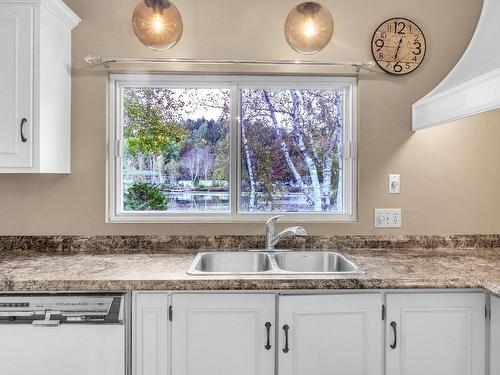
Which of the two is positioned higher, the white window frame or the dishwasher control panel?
the white window frame

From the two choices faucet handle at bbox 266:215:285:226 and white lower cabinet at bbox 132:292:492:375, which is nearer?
white lower cabinet at bbox 132:292:492:375

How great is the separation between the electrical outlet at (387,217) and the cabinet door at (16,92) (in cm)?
189

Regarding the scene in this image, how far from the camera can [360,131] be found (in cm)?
233

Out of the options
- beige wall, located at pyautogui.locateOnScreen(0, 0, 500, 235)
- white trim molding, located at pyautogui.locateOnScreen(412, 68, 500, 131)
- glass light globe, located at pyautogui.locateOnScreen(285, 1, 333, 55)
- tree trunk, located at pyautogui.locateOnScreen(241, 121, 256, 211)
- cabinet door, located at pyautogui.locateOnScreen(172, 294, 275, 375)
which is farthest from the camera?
tree trunk, located at pyautogui.locateOnScreen(241, 121, 256, 211)

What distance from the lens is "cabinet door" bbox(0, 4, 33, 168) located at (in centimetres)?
190

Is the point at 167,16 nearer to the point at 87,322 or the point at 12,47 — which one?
the point at 12,47

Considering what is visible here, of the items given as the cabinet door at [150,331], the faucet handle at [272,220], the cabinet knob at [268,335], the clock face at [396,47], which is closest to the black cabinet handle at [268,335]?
the cabinet knob at [268,335]

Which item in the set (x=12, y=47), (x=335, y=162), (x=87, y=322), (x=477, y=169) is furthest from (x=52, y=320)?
(x=477, y=169)

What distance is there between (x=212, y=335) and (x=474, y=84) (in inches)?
59.0

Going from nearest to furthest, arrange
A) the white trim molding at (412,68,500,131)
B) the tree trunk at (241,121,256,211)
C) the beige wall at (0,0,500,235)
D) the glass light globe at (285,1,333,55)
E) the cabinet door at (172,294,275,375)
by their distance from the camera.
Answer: the white trim molding at (412,68,500,131)
the cabinet door at (172,294,275,375)
the glass light globe at (285,1,333,55)
the beige wall at (0,0,500,235)
the tree trunk at (241,121,256,211)

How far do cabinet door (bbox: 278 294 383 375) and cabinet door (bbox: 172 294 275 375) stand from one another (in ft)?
0.51

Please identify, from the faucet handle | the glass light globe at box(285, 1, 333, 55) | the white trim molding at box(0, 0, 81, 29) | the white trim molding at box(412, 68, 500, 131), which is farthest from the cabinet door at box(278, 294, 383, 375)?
the white trim molding at box(0, 0, 81, 29)

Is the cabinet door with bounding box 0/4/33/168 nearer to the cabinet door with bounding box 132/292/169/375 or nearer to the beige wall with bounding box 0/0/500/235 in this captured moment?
the beige wall with bounding box 0/0/500/235

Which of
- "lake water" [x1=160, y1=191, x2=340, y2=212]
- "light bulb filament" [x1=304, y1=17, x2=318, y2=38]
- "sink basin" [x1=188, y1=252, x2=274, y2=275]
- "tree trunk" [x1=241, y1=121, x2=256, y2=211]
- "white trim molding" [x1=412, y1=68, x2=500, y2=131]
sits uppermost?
"light bulb filament" [x1=304, y1=17, x2=318, y2=38]
